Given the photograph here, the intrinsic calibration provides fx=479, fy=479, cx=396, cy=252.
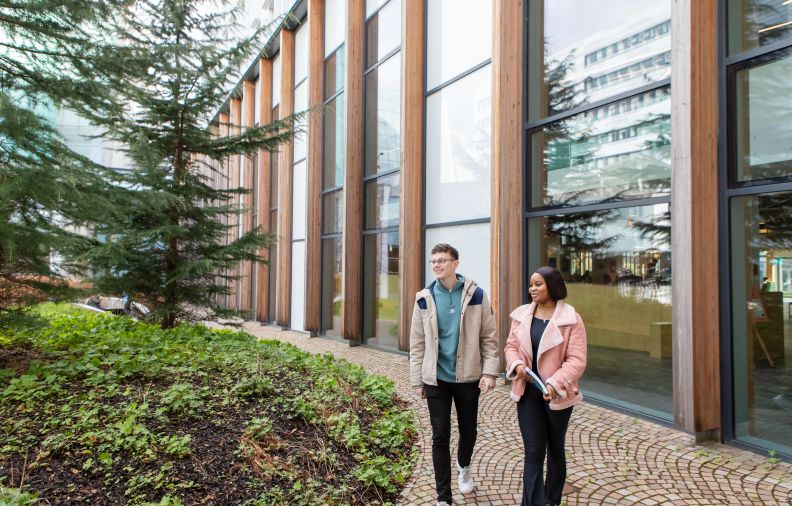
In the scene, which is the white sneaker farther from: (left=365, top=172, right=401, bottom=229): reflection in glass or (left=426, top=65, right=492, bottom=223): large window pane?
(left=365, top=172, right=401, bottom=229): reflection in glass

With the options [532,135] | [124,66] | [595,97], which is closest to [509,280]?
[532,135]

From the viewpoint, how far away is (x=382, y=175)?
11250mm

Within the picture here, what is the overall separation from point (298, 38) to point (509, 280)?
1316 centimetres

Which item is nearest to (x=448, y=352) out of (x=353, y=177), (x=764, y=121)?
(x=764, y=121)

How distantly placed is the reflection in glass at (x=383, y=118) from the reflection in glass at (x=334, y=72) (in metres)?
1.76

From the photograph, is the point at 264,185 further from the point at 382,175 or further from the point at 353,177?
the point at 382,175

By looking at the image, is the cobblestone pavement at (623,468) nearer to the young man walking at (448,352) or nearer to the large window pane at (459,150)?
the young man walking at (448,352)

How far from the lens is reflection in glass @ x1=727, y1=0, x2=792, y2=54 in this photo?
4691mm

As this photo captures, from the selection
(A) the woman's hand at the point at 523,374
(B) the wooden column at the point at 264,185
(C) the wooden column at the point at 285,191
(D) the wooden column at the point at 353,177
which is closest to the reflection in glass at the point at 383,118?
(D) the wooden column at the point at 353,177

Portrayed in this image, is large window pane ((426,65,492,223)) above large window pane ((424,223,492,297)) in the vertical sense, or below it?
above

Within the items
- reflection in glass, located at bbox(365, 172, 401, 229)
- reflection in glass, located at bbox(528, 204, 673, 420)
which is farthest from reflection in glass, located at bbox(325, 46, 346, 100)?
reflection in glass, located at bbox(528, 204, 673, 420)

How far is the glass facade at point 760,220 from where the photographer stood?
459cm

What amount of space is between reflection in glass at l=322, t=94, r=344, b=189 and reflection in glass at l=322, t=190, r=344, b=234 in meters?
0.32

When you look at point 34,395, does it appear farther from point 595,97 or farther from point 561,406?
point 595,97
